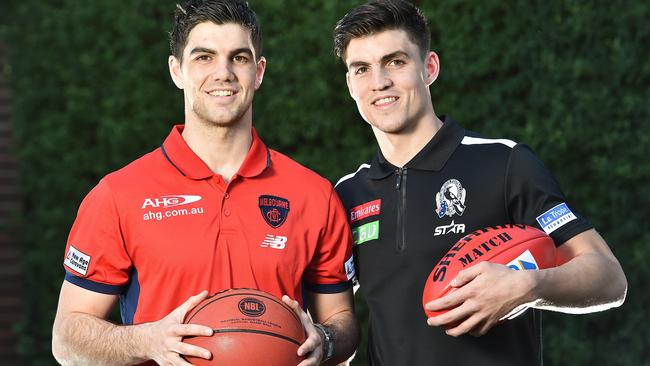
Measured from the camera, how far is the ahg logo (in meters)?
3.55

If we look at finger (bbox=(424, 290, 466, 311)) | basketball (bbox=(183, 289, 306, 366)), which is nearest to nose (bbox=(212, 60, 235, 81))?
basketball (bbox=(183, 289, 306, 366))

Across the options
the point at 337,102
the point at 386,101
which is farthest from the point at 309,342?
the point at 337,102

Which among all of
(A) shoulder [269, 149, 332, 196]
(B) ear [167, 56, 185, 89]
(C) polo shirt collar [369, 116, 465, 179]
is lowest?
(A) shoulder [269, 149, 332, 196]

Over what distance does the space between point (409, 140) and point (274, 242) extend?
738mm

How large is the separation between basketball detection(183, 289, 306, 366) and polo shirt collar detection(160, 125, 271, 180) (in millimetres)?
609

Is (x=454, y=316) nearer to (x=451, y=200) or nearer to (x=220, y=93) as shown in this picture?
(x=451, y=200)

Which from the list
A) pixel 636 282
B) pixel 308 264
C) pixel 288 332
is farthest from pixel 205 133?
pixel 636 282

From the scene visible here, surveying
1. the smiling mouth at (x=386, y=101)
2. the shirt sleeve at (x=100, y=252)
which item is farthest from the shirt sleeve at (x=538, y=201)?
the shirt sleeve at (x=100, y=252)

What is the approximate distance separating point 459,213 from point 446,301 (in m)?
0.62

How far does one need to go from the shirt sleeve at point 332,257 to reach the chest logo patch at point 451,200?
41cm

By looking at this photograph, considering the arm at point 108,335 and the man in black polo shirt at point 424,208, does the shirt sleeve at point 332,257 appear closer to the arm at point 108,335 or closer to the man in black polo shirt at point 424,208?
the man in black polo shirt at point 424,208

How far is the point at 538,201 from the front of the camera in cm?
355

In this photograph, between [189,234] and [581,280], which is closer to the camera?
[581,280]

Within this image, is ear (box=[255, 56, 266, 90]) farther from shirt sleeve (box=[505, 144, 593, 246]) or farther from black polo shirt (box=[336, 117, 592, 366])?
shirt sleeve (box=[505, 144, 593, 246])
